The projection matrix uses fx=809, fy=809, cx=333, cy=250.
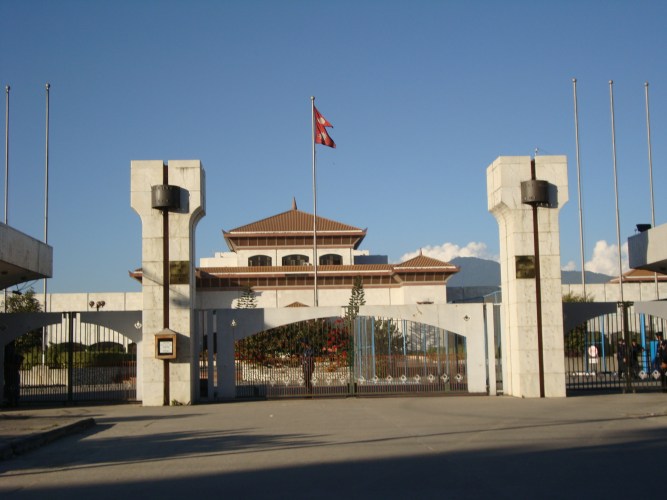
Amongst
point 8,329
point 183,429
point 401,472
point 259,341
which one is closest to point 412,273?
point 259,341

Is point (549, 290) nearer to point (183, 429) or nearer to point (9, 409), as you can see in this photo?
point (183, 429)

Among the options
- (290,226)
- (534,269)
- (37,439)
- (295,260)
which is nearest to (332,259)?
(295,260)

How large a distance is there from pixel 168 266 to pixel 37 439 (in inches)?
335

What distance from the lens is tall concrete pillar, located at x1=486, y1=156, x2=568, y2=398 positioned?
72.6 ft

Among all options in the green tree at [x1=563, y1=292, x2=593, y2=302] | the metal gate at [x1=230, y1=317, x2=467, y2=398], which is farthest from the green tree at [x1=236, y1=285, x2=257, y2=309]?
the metal gate at [x1=230, y1=317, x2=467, y2=398]

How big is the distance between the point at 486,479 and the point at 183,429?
7.90 m

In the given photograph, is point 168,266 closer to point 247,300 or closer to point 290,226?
point 247,300

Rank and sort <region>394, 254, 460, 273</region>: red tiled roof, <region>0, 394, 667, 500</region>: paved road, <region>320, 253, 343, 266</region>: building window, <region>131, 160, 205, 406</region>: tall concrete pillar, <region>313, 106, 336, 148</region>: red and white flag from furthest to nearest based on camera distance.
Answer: <region>320, 253, 343, 266</region>: building window → <region>394, 254, 460, 273</region>: red tiled roof → <region>313, 106, 336, 148</region>: red and white flag → <region>131, 160, 205, 406</region>: tall concrete pillar → <region>0, 394, 667, 500</region>: paved road

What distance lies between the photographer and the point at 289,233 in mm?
64750

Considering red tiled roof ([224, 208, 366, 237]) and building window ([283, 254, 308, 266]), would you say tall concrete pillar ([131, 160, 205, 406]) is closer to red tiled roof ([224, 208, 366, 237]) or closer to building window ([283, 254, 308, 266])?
red tiled roof ([224, 208, 366, 237])

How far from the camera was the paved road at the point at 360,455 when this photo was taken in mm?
9195

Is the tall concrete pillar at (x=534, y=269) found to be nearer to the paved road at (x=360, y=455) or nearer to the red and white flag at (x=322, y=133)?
the paved road at (x=360, y=455)

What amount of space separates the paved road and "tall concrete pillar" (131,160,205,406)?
250 cm

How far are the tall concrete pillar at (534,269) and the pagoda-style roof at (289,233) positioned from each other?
141 ft
